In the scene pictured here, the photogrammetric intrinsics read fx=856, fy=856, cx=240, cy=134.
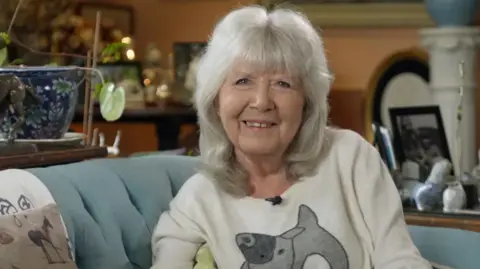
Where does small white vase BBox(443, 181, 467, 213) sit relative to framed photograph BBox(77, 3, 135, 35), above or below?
below

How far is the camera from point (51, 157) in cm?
190

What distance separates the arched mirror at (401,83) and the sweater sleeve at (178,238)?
6.24 feet

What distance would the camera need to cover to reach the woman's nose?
179 centimetres

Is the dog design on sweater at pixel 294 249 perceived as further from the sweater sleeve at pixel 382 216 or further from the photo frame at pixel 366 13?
the photo frame at pixel 366 13

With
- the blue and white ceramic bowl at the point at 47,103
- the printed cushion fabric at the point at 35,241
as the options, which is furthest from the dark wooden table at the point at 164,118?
the printed cushion fabric at the point at 35,241

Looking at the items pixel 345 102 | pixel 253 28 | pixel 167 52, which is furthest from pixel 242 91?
pixel 167 52

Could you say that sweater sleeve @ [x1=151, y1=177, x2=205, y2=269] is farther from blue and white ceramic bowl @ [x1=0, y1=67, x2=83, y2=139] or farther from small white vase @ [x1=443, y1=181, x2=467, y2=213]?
small white vase @ [x1=443, y1=181, x2=467, y2=213]

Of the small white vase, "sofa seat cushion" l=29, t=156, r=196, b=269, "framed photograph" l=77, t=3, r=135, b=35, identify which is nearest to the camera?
"sofa seat cushion" l=29, t=156, r=196, b=269

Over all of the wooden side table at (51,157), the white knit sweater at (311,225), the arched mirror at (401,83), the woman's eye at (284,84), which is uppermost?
the woman's eye at (284,84)

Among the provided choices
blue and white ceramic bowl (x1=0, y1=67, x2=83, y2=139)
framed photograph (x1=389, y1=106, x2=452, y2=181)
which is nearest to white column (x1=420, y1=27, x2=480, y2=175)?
framed photograph (x1=389, y1=106, x2=452, y2=181)

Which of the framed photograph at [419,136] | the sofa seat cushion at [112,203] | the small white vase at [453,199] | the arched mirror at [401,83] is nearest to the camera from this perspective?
the sofa seat cushion at [112,203]

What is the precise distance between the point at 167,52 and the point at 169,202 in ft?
8.09

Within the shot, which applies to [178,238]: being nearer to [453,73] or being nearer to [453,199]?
[453,199]

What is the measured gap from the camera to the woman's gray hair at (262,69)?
181 centimetres
